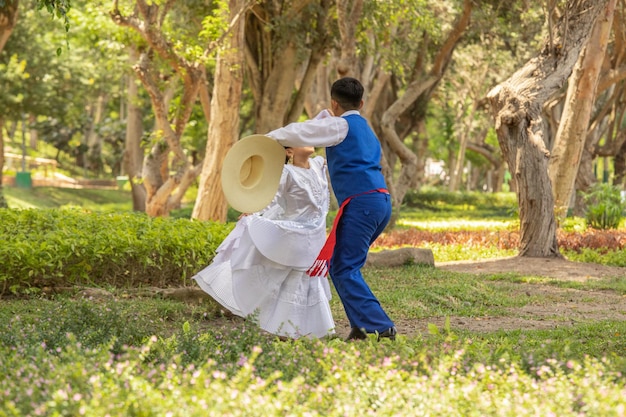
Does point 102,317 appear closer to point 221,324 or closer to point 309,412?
point 221,324

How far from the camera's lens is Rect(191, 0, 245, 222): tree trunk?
565 inches

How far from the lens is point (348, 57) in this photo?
15656 mm

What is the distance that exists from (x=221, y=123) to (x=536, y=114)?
15.9ft

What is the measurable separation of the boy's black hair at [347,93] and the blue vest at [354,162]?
0.11 meters

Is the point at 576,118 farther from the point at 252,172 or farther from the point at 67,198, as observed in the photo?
the point at 67,198

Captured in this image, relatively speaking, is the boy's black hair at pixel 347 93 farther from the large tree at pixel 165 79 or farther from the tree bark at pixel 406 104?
the tree bark at pixel 406 104

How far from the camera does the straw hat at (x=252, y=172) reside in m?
6.36

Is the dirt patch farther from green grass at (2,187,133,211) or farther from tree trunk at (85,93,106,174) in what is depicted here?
tree trunk at (85,93,106,174)

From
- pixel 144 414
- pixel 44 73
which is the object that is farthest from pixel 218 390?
pixel 44 73

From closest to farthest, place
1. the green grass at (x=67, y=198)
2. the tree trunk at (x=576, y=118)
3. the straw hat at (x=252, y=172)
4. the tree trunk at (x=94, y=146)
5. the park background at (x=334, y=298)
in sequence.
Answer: the park background at (x=334, y=298), the straw hat at (x=252, y=172), the tree trunk at (x=576, y=118), the green grass at (x=67, y=198), the tree trunk at (x=94, y=146)

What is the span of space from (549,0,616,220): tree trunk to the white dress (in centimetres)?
1127

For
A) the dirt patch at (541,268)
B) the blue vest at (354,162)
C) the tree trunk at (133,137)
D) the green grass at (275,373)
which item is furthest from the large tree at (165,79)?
the green grass at (275,373)

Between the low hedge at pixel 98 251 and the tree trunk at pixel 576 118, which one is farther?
the tree trunk at pixel 576 118

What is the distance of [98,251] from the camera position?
892 centimetres
